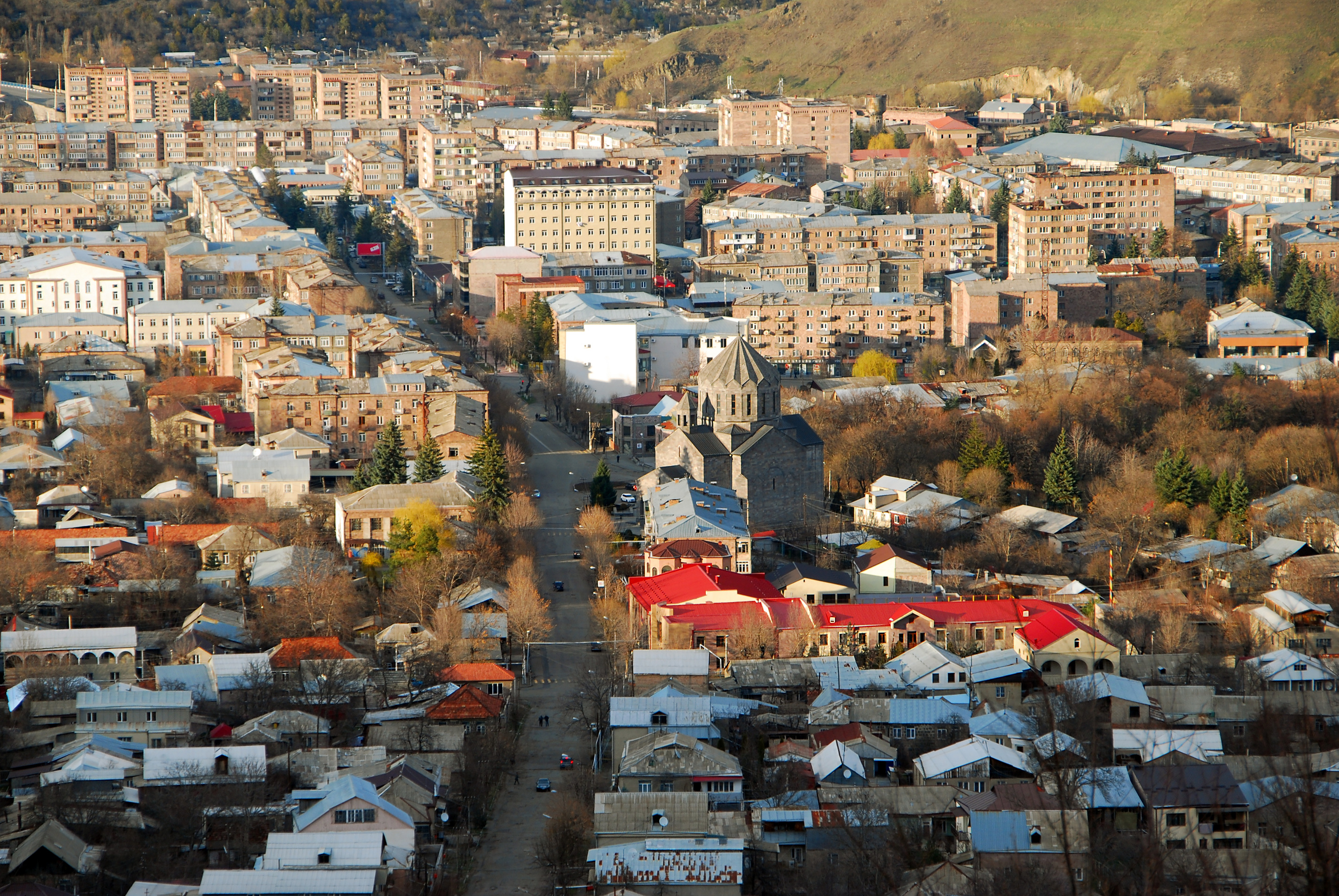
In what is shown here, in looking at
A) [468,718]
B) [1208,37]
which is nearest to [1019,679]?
[468,718]

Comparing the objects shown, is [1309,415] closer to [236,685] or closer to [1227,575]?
[1227,575]

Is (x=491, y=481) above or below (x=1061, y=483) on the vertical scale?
above

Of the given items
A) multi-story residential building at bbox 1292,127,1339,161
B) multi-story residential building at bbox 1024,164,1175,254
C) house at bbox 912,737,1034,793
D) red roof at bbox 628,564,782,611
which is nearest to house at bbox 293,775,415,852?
house at bbox 912,737,1034,793

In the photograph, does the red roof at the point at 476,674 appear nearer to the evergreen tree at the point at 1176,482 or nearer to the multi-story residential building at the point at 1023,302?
the evergreen tree at the point at 1176,482

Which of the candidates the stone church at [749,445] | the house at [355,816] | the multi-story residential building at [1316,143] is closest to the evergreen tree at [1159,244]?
the multi-story residential building at [1316,143]

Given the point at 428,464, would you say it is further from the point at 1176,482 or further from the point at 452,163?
the point at 452,163

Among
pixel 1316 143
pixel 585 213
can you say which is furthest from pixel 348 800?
pixel 1316 143
